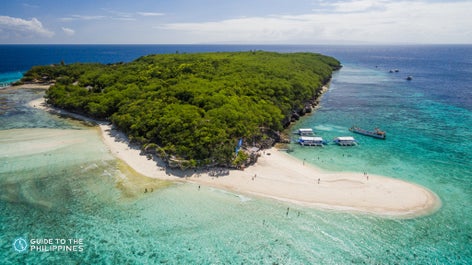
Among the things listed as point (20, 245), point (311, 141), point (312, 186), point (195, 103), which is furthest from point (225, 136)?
point (20, 245)

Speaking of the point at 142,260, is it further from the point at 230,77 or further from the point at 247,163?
the point at 230,77

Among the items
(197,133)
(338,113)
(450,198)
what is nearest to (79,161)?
(197,133)

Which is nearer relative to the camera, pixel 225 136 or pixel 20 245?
pixel 20 245

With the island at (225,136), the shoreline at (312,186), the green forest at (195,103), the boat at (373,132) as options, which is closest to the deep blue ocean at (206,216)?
the shoreline at (312,186)

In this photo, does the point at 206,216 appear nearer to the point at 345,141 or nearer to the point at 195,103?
the point at 195,103

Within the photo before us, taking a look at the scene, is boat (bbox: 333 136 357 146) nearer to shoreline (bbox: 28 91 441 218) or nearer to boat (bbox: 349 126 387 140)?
boat (bbox: 349 126 387 140)

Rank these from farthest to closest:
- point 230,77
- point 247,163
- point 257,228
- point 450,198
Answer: point 230,77 < point 247,163 < point 450,198 < point 257,228

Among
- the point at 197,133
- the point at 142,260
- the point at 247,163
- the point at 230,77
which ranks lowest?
the point at 142,260
